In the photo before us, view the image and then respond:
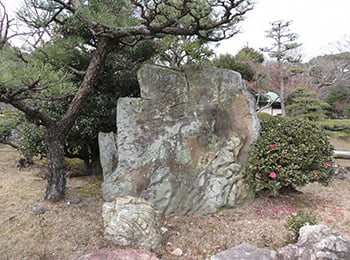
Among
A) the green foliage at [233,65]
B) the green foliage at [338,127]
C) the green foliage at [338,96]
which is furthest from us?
the green foliage at [338,96]

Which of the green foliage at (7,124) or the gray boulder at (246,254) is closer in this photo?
the gray boulder at (246,254)

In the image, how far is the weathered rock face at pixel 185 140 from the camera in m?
3.13

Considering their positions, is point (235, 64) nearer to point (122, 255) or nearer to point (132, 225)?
point (132, 225)

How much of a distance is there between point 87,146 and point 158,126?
193 cm

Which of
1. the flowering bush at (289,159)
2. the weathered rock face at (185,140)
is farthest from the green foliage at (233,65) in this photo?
the flowering bush at (289,159)

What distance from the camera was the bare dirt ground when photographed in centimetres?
237

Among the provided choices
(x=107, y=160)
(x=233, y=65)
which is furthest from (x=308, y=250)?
(x=233, y=65)

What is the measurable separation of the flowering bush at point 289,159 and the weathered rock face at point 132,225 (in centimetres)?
139

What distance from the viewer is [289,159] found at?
3078mm

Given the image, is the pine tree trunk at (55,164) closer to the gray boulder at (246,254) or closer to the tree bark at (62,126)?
the tree bark at (62,126)

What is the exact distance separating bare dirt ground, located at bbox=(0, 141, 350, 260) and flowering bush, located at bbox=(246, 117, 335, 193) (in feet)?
1.32

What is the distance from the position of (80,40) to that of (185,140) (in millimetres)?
1905

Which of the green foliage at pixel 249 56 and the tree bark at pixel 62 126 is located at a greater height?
the green foliage at pixel 249 56

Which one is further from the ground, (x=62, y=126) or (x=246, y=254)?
(x=62, y=126)
